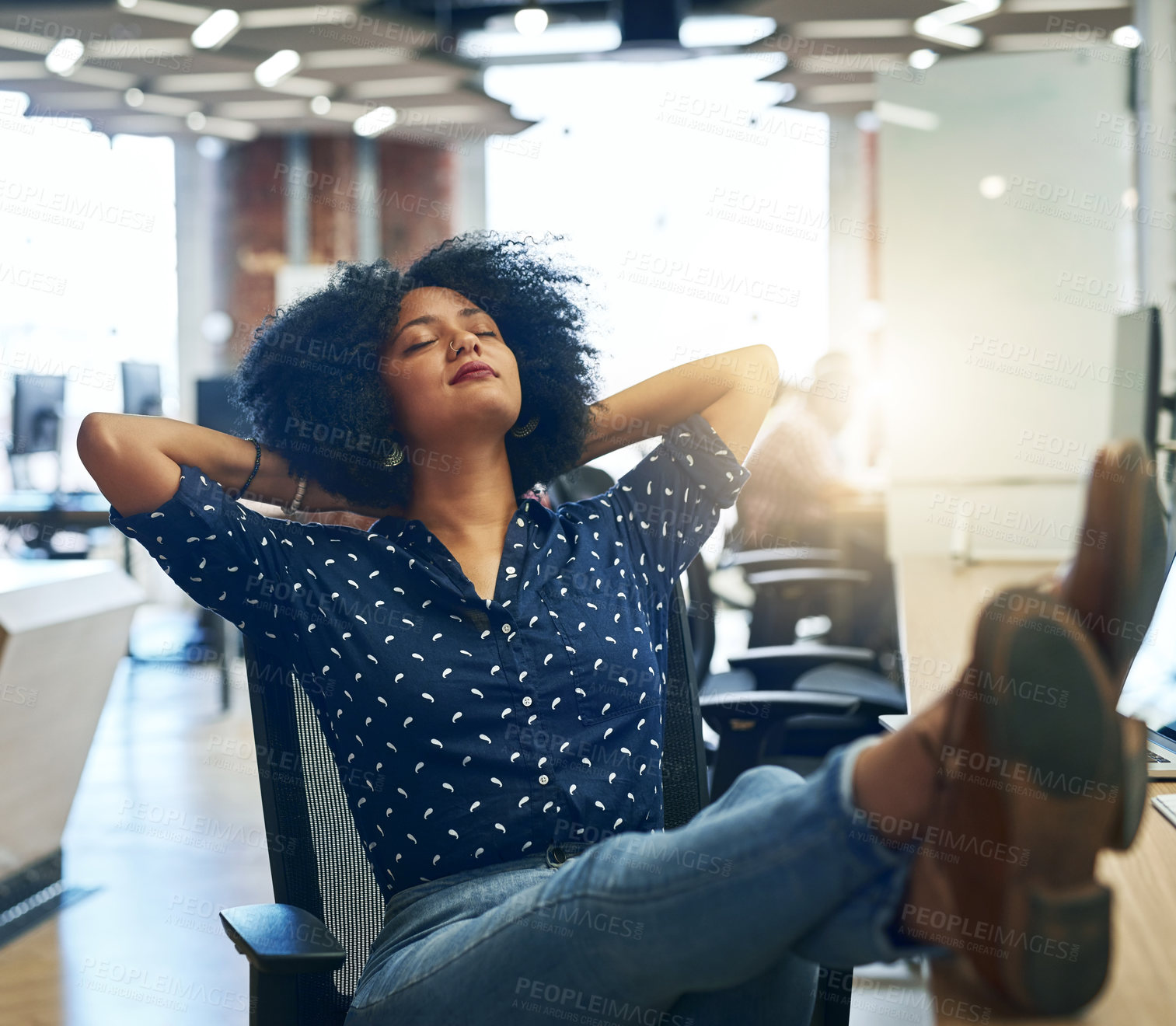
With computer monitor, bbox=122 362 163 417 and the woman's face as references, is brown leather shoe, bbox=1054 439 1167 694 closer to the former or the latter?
the woman's face

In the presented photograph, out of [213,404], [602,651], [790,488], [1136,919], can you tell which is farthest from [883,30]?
[1136,919]

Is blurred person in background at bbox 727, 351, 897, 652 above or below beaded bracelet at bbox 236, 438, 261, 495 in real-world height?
below

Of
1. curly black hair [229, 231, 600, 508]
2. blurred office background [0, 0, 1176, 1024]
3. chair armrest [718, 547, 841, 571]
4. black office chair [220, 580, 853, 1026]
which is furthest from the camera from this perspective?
chair armrest [718, 547, 841, 571]

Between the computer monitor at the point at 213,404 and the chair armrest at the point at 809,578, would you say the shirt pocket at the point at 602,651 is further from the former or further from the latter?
the computer monitor at the point at 213,404

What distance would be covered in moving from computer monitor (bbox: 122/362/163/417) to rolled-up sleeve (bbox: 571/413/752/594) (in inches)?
161

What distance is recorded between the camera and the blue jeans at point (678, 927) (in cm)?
75

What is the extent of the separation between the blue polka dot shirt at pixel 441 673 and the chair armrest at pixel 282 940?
0.22m

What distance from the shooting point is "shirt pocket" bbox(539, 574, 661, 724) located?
131cm

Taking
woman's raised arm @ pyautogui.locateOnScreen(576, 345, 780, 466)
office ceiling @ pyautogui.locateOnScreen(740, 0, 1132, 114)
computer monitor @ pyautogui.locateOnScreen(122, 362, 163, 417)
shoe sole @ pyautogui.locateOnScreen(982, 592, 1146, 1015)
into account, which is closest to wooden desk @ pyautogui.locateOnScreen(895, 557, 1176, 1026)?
shoe sole @ pyautogui.locateOnScreen(982, 592, 1146, 1015)

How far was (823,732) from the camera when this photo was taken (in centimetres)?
198

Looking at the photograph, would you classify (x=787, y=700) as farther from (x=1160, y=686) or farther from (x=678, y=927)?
(x=678, y=927)

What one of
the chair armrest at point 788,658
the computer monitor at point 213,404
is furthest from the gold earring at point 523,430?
the computer monitor at point 213,404

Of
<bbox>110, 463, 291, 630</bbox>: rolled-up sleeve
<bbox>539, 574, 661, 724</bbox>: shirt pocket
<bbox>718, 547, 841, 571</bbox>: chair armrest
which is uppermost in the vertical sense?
<bbox>110, 463, 291, 630</bbox>: rolled-up sleeve

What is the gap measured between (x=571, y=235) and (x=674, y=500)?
31.9 inches
